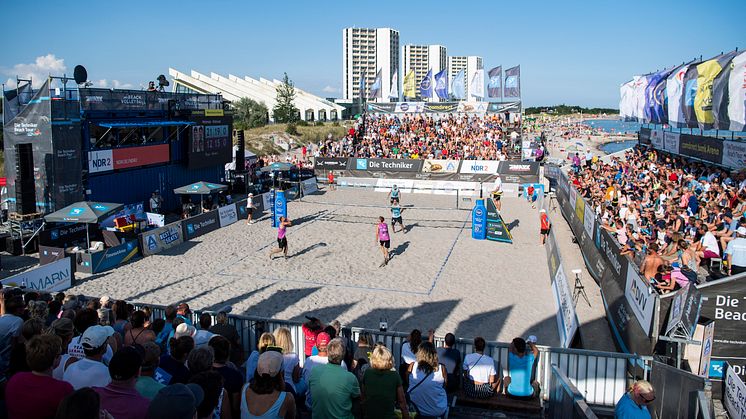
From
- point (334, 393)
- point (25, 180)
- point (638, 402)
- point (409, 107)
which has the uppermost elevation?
point (409, 107)

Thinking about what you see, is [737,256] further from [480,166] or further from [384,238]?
[480,166]

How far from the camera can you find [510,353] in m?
6.93

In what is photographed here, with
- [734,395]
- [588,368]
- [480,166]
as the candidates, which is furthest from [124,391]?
[480,166]

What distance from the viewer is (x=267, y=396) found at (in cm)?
429

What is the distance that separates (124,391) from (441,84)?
42537 mm

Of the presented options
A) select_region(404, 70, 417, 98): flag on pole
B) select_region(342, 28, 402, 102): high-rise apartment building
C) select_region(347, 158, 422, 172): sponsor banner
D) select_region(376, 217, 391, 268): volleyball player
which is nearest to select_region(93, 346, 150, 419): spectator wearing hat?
select_region(376, 217, 391, 268): volleyball player

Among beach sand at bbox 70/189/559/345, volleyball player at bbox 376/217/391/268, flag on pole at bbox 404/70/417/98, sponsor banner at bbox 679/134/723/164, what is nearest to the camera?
beach sand at bbox 70/189/559/345

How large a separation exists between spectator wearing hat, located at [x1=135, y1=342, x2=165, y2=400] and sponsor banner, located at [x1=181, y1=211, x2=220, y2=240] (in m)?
14.7

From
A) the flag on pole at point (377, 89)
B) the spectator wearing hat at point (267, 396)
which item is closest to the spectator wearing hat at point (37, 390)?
the spectator wearing hat at point (267, 396)

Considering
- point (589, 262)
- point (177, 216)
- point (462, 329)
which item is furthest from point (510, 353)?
point (177, 216)

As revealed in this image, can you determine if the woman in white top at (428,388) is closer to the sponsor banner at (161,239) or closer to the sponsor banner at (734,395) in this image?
the sponsor banner at (734,395)

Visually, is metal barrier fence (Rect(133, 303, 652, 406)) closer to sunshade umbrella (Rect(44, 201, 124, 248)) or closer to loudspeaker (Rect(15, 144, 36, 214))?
sunshade umbrella (Rect(44, 201, 124, 248))

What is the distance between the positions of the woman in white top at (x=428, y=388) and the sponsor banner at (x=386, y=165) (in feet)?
89.6

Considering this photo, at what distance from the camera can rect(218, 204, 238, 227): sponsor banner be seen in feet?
68.9
